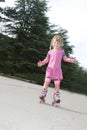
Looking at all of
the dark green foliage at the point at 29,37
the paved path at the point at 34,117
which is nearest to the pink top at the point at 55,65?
the paved path at the point at 34,117

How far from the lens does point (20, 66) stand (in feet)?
101

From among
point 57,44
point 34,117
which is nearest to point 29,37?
point 57,44

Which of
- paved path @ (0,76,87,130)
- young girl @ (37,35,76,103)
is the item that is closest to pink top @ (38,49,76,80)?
young girl @ (37,35,76,103)

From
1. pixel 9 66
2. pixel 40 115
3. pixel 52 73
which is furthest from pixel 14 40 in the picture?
pixel 40 115

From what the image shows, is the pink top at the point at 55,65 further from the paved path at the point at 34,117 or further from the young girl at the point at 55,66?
the paved path at the point at 34,117

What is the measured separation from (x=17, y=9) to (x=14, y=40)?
9.12 ft

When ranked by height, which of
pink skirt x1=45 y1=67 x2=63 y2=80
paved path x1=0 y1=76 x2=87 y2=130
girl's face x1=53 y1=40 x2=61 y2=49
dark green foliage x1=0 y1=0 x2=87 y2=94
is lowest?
paved path x1=0 y1=76 x2=87 y2=130

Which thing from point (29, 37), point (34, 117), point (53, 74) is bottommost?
point (34, 117)

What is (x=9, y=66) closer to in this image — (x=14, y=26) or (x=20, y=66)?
(x=20, y=66)

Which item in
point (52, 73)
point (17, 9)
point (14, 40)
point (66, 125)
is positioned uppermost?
point (17, 9)

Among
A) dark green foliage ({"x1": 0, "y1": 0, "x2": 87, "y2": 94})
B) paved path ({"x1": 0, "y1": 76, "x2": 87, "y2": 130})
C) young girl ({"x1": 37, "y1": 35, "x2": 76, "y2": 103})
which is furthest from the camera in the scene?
dark green foliage ({"x1": 0, "y1": 0, "x2": 87, "y2": 94})

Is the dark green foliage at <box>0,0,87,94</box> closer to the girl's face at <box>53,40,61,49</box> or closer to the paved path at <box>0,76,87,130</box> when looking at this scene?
the girl's face at <box>53,40,61,49</box>

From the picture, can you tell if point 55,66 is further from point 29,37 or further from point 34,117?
point 29,37

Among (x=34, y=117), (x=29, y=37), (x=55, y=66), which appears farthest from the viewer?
(x=29, y=37)
